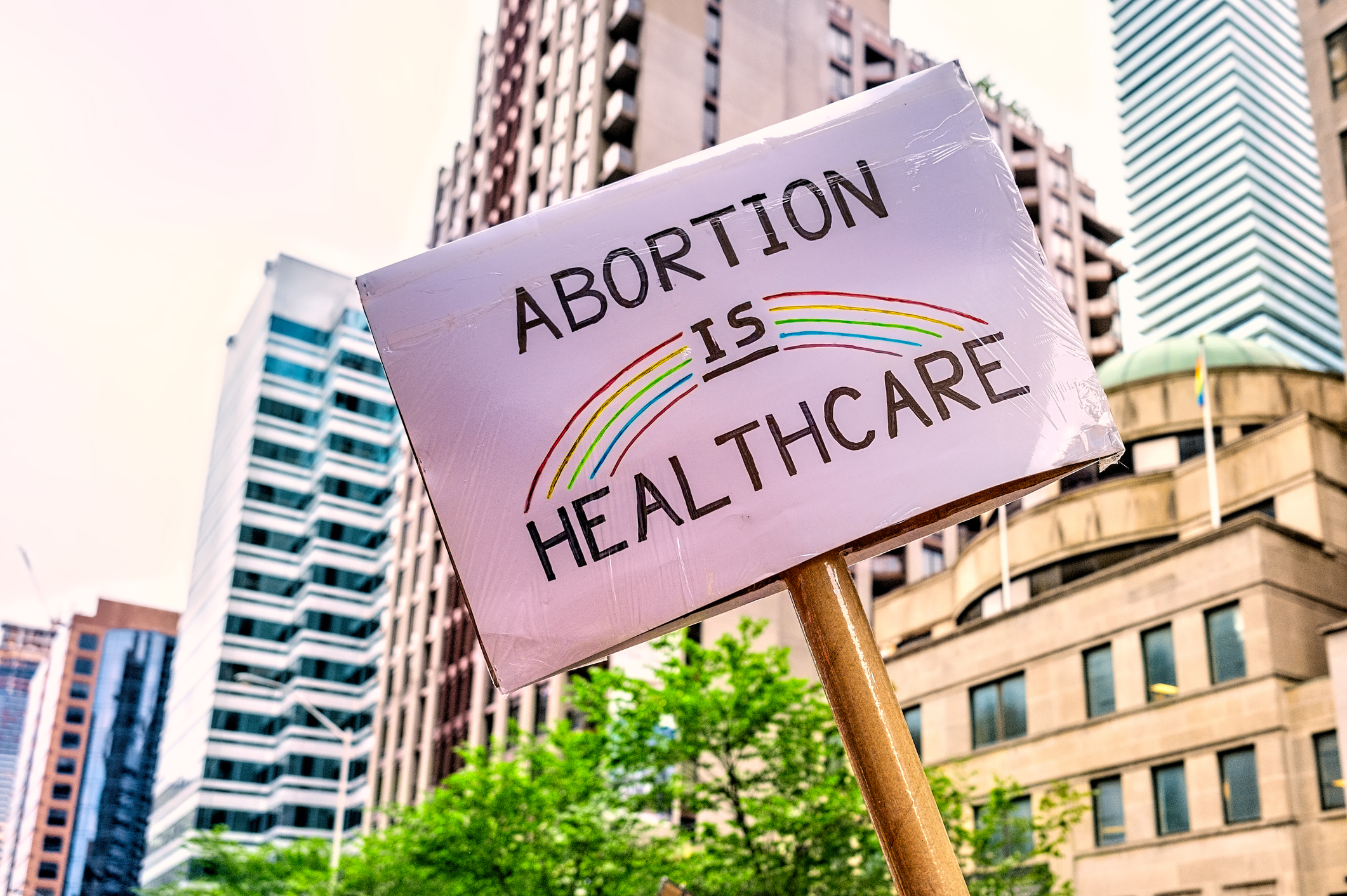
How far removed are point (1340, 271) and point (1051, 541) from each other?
11456 millimetres

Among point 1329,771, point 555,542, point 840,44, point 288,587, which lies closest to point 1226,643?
point 1329,771

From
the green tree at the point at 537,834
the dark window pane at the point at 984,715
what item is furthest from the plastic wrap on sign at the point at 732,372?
the dark window pane at the point at 984,715

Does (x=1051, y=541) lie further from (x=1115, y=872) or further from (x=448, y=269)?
(x=448, y=269)

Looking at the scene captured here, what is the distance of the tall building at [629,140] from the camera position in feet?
226

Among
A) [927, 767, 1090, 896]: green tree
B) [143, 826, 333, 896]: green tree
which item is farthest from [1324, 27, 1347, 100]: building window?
[143, 826, 333, 896]: green tree

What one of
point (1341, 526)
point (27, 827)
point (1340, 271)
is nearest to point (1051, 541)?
point (1341, 526)

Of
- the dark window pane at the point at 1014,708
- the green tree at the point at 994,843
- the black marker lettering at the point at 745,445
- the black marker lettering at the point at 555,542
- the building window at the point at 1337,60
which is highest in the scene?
the building window at the point at 1337,60

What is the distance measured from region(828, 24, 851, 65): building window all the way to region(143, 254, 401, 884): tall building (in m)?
48.1

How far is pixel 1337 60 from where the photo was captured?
3603 cm

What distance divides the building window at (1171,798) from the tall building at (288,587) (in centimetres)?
7873

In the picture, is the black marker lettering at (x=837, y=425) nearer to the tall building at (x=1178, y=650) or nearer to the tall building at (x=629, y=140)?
the tall building at (x=1178, y=650)

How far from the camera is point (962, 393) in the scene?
3.19 m

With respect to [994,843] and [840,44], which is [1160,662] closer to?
[994,843]

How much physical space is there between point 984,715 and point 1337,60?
66.1 ft
